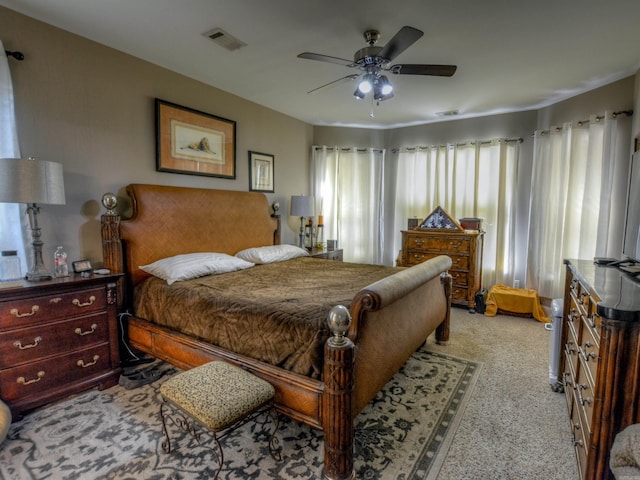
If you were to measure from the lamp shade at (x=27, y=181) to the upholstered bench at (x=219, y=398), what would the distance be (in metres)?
1.52

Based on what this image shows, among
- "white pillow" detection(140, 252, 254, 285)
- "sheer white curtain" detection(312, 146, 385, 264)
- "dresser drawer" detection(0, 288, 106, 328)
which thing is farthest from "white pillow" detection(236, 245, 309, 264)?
"sheer white curtain" detection(312, 146, 385, 264)

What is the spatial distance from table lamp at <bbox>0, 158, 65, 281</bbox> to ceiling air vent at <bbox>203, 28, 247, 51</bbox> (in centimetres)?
151

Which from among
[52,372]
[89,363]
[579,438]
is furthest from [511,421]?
[52,372]

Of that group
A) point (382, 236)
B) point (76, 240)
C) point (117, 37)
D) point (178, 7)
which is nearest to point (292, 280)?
point (76, 240)

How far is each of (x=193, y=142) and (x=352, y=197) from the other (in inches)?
108

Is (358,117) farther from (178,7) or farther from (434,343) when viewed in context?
(434,343)

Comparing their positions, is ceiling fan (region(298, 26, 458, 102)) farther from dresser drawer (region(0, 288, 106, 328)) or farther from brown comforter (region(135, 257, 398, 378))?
dresser drawer (region(0, 288, 106, 328))

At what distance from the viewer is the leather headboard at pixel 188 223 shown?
2867 mm

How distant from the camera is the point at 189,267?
2713mm

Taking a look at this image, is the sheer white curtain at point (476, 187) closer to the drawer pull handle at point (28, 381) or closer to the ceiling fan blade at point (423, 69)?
the ceiling fan blade at point (423, 69)

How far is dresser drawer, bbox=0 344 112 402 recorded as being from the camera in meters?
1.96

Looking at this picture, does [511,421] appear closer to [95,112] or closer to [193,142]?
[193,142]

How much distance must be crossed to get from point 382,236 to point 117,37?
13.9ft

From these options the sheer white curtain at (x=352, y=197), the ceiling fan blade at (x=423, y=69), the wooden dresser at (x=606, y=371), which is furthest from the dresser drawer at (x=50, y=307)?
the sheer white curtain at (x=352, y=197)
